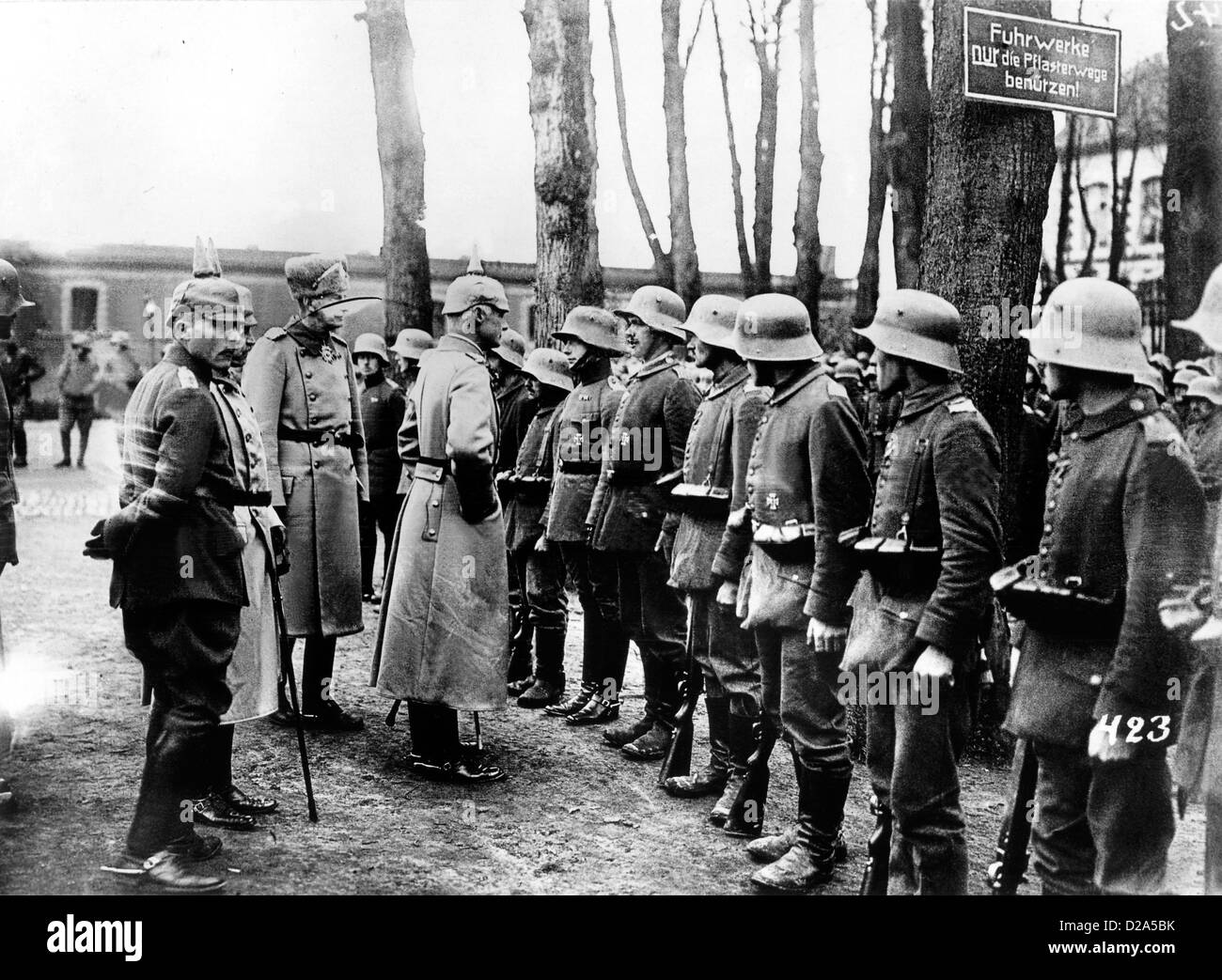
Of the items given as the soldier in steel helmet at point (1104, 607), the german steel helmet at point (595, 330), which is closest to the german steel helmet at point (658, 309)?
the german steel helmet at point (595, 330)

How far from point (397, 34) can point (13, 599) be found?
5.16m

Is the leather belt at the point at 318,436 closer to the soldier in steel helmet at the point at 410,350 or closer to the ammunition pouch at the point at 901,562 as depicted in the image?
the soldier in steel helmet at the point at 410,350

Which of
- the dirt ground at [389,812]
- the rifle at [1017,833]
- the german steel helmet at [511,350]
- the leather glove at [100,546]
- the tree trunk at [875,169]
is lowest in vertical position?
the dirt ground at [389,812]

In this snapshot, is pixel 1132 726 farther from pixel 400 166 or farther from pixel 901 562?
pixel 400 166

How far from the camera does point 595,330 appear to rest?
6781mm

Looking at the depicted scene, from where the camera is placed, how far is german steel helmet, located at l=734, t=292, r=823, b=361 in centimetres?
481

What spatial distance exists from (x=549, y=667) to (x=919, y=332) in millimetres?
3873

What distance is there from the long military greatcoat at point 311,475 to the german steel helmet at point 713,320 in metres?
2.06

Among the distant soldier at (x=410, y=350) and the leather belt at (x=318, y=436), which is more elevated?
the distant soldier at (x=410, y=350)

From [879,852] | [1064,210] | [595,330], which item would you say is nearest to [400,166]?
[595,330]

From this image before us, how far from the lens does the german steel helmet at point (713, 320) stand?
18.5 ft

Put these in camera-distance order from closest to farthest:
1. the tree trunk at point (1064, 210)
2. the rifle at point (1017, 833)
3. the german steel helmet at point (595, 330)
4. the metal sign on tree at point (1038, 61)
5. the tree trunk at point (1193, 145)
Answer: the rifle at point (1017, 833) → the metal sign on tree at point (1038, 61) → the tree trunk at point (1193, 145) → the german steel helmet at point (595, 330) → the tree trunk at point (1064, 210)

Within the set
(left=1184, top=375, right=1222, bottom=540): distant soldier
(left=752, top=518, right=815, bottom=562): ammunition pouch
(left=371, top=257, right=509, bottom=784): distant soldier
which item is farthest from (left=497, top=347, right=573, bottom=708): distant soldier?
(left=1184, top=375, right=1222, bottom=540): distant soldier

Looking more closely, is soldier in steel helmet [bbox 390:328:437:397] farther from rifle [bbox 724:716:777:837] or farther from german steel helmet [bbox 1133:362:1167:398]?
german steel helmet [bbox 1133:362:1167:398]
